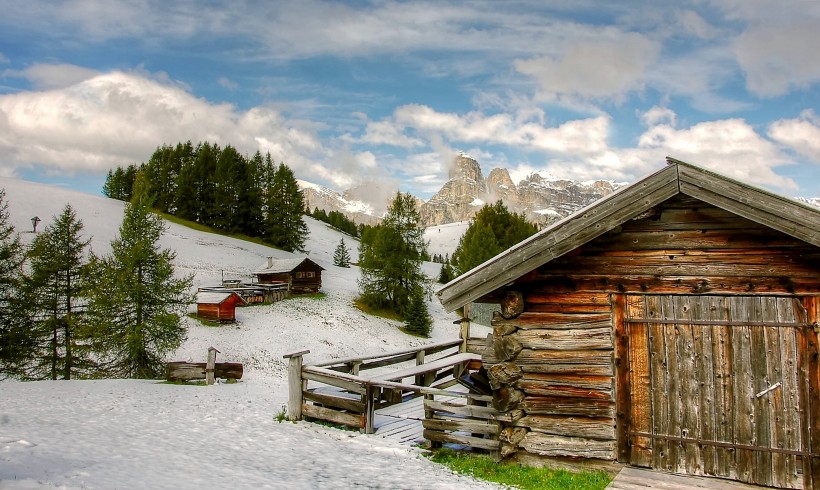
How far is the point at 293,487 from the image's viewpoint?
8594 millimetres

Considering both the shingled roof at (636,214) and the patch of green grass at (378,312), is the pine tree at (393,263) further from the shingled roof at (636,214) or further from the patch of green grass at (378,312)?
the shingled roof at (636,214)

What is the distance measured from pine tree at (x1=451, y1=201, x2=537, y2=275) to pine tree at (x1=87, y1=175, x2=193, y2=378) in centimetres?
3118

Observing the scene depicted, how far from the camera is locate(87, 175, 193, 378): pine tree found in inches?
931

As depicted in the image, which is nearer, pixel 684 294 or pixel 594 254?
pixel 684 294

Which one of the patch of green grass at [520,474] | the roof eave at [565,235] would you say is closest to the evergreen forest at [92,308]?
the patch of green grass at [520,474]

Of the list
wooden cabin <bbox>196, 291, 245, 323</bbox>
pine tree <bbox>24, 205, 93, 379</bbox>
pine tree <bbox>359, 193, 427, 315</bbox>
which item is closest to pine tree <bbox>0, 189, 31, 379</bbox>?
pine tree <bbox>24, 205, 93, 379</bbox>

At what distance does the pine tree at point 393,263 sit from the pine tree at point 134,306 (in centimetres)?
2515

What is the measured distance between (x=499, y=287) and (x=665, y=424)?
3263 mm

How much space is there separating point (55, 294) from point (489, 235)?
3758 centimetres

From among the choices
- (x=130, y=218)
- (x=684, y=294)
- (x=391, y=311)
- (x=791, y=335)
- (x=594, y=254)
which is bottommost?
(x=391, y=311)

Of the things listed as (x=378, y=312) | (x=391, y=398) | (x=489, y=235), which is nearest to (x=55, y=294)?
(x=391, y=398)

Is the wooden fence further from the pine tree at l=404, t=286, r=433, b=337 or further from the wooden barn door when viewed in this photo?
the pine tree at l=404, t=286, r=433, b=337

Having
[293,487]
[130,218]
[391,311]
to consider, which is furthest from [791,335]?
[391,311]

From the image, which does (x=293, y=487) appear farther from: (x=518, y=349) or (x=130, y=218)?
(x=130, y=218)
